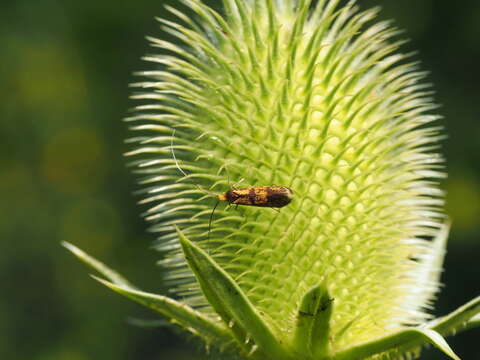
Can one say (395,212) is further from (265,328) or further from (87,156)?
(87,156)

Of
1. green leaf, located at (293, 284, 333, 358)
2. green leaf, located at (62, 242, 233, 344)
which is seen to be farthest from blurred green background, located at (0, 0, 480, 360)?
green leaf, located at (293, 284, 333, 358)

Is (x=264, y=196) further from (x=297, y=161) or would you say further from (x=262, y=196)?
(x=297, y=161)

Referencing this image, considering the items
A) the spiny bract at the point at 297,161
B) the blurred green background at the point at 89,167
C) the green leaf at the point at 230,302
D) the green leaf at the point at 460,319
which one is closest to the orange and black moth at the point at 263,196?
the spiny bract at the point at 297,161

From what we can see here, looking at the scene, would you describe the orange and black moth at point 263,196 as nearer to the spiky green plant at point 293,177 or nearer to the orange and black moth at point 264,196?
the orange and black moth at point 264,196

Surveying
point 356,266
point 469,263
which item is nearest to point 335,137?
point 356,266

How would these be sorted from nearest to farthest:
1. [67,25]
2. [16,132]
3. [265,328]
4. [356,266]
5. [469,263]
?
[265,328]
[356,266]
[469,263]
[16,132]
[67,25]

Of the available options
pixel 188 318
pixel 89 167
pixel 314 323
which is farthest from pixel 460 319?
pixel 89 167
